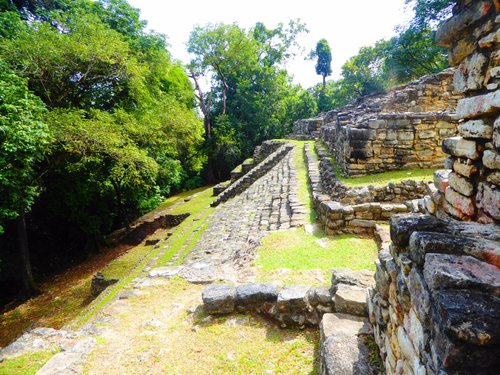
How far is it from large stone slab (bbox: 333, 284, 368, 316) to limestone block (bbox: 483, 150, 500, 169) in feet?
6.09

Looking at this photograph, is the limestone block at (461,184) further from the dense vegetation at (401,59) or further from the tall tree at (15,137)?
the dense vegetation at (401,59)

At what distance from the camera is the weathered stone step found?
7.79 ft

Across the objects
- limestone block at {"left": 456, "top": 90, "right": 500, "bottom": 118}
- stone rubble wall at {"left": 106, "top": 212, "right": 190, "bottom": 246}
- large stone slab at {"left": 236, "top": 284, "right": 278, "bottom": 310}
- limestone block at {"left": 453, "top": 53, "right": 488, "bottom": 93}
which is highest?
limestone block at {"left": 453, "top": 53, "right": 488, "bottom": 93}

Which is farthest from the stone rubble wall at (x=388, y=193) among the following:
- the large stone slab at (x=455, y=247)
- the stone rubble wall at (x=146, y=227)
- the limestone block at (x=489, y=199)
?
the stone rubble wall at (x=146, y=227)

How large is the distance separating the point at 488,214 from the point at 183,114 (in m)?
15.6

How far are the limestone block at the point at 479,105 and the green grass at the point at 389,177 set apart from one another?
4.79 m

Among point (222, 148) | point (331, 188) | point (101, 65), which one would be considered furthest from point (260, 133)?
point (331, 188)

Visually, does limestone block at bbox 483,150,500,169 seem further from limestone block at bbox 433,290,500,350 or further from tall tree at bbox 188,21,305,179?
tall tree at bbox 188,21,305,179

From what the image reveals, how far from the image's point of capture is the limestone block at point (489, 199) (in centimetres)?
192

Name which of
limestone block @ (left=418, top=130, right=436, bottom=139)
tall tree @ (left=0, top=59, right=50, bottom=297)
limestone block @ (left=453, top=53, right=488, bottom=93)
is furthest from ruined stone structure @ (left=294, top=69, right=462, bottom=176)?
tall tree @ (left=0, top=59, right=50, bottom=297)

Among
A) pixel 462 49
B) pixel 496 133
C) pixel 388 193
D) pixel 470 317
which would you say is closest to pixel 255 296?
pixel 470 317

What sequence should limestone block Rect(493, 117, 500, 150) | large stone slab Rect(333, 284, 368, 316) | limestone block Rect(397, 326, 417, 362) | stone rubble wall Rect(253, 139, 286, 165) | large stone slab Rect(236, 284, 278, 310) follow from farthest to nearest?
stone rubble wall Rect(253, 139, 286, 165)
large stone slab Rect(236, 284, 278, 310)
large stone slab Rect(333, 284, 368, 316)
limestone block Rect(493, 117, 500, 150)
limestone block Rect(397, 326, 417, 362)

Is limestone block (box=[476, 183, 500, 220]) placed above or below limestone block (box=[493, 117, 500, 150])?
below

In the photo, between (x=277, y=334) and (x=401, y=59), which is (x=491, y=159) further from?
(x=401, y=59)
